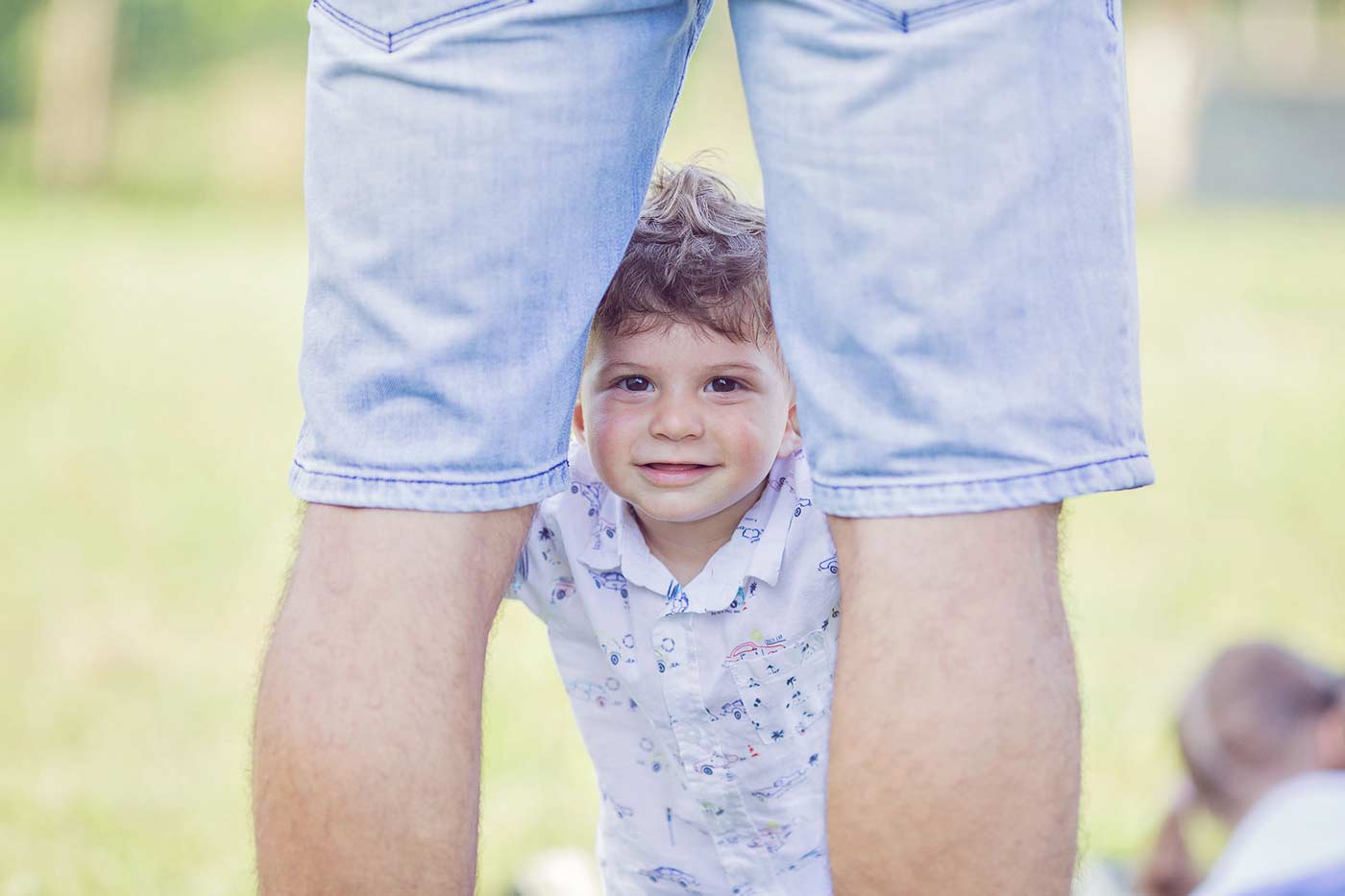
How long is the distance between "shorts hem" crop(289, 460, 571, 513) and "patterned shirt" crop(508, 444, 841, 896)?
373mm

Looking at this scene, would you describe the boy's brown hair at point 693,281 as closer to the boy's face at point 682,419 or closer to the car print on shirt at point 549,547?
the boy's face at point 682,419

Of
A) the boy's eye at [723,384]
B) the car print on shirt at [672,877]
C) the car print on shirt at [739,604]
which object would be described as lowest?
the car print on shirt at [672,877]

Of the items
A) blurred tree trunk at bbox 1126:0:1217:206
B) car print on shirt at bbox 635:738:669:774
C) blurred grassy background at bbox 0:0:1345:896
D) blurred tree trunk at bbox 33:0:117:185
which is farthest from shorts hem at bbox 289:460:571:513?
blurred tree trunk at bbox 1126:0:1217:206

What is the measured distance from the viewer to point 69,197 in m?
10.0

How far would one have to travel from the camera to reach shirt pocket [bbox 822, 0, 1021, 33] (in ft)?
3.46

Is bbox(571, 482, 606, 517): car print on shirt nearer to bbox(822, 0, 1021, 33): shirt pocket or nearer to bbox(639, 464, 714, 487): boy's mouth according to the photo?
bbox(639, 464, 714, 487): boy's mouth

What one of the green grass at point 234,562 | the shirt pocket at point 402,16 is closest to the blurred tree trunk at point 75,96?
the green grass at point 234,562

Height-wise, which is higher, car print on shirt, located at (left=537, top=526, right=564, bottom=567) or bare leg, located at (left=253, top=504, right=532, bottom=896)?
car print on shirt, located at (left=537, top=526, right=564, bottom=567)

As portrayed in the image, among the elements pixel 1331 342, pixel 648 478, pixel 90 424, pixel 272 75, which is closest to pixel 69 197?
pixel 272 75

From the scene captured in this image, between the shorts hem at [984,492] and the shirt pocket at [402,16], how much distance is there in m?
0.47

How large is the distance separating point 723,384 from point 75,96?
1016 cm

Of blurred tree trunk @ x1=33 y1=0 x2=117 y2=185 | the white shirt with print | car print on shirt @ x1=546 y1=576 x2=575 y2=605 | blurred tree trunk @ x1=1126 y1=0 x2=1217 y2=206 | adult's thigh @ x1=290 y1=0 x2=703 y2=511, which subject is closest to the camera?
adult's thigh @ x1=290 y1=0 x2=703 y2=511

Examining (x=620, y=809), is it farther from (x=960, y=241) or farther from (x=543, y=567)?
(x=960, y=241)

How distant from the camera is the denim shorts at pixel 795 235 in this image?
3.50 feet
